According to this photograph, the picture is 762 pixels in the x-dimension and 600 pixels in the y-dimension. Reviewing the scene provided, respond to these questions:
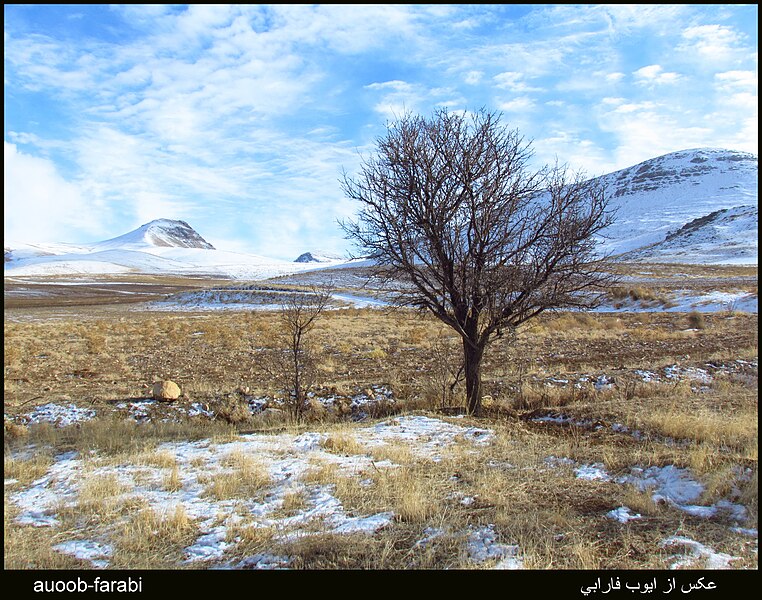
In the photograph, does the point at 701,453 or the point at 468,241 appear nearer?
the point at 701,453

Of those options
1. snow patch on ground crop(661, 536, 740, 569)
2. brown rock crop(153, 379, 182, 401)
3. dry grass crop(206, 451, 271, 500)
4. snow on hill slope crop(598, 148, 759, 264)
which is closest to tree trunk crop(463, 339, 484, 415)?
dry grass crop(206, 451, 271, 500)

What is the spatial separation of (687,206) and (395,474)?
16863cm

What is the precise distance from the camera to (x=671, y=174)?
17850 cm

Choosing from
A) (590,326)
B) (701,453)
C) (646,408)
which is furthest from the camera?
(590,326)

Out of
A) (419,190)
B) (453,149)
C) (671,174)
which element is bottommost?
(419,190)

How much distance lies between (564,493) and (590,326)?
23.0 meters

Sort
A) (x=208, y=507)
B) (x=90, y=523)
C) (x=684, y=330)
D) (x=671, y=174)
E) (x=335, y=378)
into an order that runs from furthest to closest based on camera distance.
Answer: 1. (x=671, y=174)
2. (x=684, y=330)
3. (x=335, y=378)
4. (x=208, y=507)
5. (x=90, y=523)

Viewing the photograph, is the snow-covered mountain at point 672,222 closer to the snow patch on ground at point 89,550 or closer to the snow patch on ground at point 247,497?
the snow patch on ground at point 247,497

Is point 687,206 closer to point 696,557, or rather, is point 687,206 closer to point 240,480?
point 696,557

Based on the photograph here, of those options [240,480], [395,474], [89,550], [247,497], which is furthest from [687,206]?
[89,550]

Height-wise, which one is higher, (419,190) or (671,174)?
(671,174)

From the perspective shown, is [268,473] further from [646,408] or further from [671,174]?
[671,174]

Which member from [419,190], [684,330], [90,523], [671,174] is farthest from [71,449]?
[671,174]

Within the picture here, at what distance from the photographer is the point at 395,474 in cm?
559
